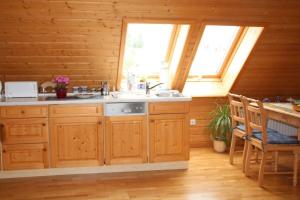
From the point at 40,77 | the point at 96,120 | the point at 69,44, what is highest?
the point at 69,44

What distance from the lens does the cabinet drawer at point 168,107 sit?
399 centimetres

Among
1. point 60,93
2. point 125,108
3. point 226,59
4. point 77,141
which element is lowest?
point 77,141

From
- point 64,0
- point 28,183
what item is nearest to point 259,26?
point 64,0

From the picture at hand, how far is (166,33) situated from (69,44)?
4.29 ft

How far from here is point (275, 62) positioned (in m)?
4.66

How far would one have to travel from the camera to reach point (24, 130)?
380 cm

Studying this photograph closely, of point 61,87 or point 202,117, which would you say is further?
point 202,117

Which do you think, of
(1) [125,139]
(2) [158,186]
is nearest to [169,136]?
(1) [125,139]

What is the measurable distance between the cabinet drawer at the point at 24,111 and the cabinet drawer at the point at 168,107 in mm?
1187

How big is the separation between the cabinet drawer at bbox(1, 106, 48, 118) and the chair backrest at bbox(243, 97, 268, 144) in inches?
86.2

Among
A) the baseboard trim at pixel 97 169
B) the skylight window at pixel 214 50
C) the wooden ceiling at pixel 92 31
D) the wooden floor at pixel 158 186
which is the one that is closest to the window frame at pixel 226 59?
the skylight window at pixel 214 50

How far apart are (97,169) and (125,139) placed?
18.7 inches

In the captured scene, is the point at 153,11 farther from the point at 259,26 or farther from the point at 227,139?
the point at 227,139

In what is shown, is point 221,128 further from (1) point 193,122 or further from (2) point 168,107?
(2) point 168,107
